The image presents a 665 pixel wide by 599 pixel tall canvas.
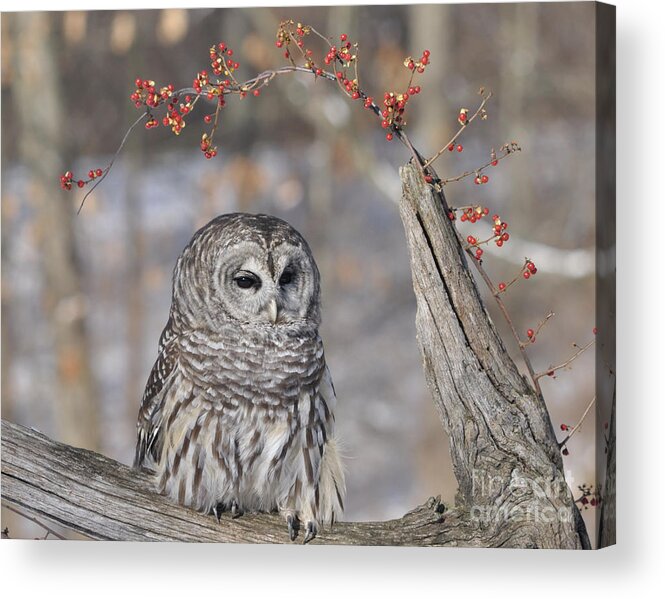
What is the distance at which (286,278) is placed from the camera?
338 centimetres

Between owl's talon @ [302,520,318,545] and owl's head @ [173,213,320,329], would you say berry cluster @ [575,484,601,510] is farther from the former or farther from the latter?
owl's head @ [173,213,320,329]

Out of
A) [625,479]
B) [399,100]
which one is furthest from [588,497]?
[399,100]

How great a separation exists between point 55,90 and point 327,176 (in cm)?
90

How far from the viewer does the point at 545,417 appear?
3.38m

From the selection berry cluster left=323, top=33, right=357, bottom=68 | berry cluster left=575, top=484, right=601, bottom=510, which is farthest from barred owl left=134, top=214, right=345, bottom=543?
berry cluster left=575, top=484, right=601, bottom=510

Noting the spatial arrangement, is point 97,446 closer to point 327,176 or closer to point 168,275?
point 168,275

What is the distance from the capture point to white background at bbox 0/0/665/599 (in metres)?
3.43

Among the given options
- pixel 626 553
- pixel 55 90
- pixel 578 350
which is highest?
pixel 55 90

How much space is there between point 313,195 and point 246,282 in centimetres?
39

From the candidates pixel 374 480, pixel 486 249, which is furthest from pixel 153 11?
pixel 374 480

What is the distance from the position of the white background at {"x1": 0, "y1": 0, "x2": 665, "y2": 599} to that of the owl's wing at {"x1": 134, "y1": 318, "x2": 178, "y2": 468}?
1.53 feet

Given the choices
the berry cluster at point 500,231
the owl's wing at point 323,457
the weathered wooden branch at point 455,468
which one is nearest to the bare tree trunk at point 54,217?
the weathered wooden branch at point 455,468

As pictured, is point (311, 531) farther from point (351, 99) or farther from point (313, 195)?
point (351, 99)

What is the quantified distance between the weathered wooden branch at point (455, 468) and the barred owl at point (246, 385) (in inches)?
3.5
